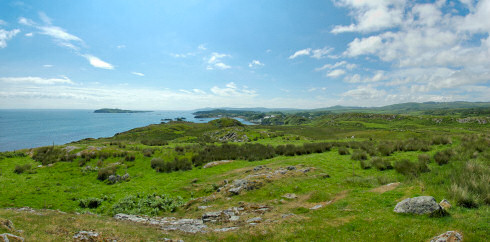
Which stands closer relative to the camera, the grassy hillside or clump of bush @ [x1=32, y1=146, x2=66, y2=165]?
the grassy hillside

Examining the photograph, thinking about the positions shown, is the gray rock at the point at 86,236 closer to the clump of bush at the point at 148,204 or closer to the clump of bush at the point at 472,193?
the clump of bush at the point at 148,204

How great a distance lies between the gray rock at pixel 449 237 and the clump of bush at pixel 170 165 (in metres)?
23.9

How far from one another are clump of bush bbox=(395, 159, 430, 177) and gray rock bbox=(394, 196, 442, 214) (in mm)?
7680

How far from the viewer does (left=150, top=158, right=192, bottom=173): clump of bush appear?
24906 mm

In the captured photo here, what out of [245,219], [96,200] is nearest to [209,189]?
[245,219]

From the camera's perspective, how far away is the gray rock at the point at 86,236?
25.4ft

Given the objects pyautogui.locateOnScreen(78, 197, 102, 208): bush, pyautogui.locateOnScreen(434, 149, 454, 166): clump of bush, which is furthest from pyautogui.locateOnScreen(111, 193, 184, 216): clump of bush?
pyautogui.locateOnScreen(434, 149, 454, 166): clump of bush

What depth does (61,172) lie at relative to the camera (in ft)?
76.0

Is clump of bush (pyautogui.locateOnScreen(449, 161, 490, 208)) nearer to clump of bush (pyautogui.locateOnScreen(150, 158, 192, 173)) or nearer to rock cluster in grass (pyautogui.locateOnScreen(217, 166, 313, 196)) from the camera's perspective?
rock cluster in grass (pyautogui.locateOnScreen(217, 166, 313, 196))

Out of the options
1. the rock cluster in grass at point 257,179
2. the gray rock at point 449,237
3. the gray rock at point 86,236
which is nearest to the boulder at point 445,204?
the gray rock at point 449,237

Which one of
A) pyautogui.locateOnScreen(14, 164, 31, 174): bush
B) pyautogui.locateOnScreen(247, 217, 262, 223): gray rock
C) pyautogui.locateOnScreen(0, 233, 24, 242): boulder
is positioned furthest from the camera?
pyautogui.locateOnScreen(14, 164, 31, 174): bush

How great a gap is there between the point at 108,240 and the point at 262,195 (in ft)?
33.3

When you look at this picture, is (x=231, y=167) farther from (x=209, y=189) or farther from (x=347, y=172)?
(x=347, y=172)

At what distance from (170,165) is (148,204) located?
9274 millimetres
